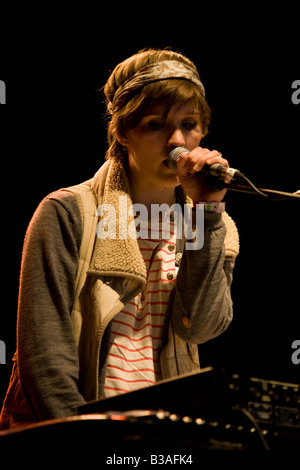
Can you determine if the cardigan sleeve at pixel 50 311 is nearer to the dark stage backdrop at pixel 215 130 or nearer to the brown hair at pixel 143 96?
the brown hair at pixel 143 96

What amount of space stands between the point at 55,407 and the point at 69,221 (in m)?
0.53

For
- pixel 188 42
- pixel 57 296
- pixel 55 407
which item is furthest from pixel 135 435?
pixel 188 42

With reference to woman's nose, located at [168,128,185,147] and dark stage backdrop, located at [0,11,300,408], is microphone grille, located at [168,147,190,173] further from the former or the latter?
dark stage backdrop, located at [0,11,300,408]

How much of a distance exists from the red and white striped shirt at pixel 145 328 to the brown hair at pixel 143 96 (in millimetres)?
364

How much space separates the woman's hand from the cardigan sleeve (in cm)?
33

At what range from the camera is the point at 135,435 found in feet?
2.49

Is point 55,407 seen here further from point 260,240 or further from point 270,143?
point 270,143

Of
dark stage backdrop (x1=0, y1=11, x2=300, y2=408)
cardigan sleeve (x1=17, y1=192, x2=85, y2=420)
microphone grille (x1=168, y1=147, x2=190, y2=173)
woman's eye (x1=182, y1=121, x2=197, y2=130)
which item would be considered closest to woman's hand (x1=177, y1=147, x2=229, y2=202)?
microphone grille (x1=168, y1=147, x2=190, y2=173)

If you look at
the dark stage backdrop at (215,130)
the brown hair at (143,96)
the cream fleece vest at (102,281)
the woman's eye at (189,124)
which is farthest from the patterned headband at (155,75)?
the dark stage backdrop at (215,130)

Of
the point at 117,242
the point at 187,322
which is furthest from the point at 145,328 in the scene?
the point at 117,242

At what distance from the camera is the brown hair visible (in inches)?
71.4

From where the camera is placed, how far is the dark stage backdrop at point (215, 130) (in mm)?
2473

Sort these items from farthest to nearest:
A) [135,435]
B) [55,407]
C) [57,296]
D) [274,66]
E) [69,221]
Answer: [274,66]
[69,221]
[57,296]
[55,407]
[135,435]

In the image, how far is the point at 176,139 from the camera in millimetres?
1755
